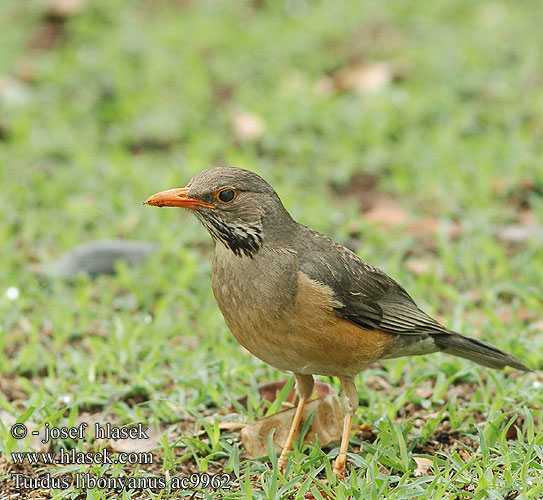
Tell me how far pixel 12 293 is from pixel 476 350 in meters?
3.79

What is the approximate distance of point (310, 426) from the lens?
524 cm

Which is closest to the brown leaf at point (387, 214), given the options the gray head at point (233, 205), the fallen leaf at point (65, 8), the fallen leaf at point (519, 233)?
the fallen leaf at point (519, 233)

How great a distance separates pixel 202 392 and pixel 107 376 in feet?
2.61

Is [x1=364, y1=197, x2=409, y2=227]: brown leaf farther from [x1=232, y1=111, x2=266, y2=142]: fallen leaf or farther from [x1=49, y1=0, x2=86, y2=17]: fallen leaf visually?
[x1=49, y1=0, x2=86, y2=17]: fallen leaf

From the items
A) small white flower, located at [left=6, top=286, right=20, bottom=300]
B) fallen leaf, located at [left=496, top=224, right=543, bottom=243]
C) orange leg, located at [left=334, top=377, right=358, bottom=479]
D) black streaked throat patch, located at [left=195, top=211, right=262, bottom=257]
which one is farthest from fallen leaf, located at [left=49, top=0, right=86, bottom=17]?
orange leg, located at [left=334, top=377, right=358, bottom=479]

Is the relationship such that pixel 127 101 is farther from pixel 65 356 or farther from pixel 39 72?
pixel 65 356

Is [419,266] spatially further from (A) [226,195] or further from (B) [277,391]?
(A) [226,195]

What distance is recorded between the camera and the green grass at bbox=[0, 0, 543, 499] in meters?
5.16

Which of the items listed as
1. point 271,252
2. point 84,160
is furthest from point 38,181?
point 271,252

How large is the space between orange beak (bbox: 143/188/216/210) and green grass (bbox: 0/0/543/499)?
1331mm

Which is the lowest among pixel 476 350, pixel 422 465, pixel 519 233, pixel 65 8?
pixel 422 465

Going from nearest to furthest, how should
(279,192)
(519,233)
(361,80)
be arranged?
(519,233) → (279,192) → (361,80)

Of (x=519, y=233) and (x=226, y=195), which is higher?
(x=519, y=233)

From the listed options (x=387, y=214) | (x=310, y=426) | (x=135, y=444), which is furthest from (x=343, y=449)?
(x=387, y=214)
